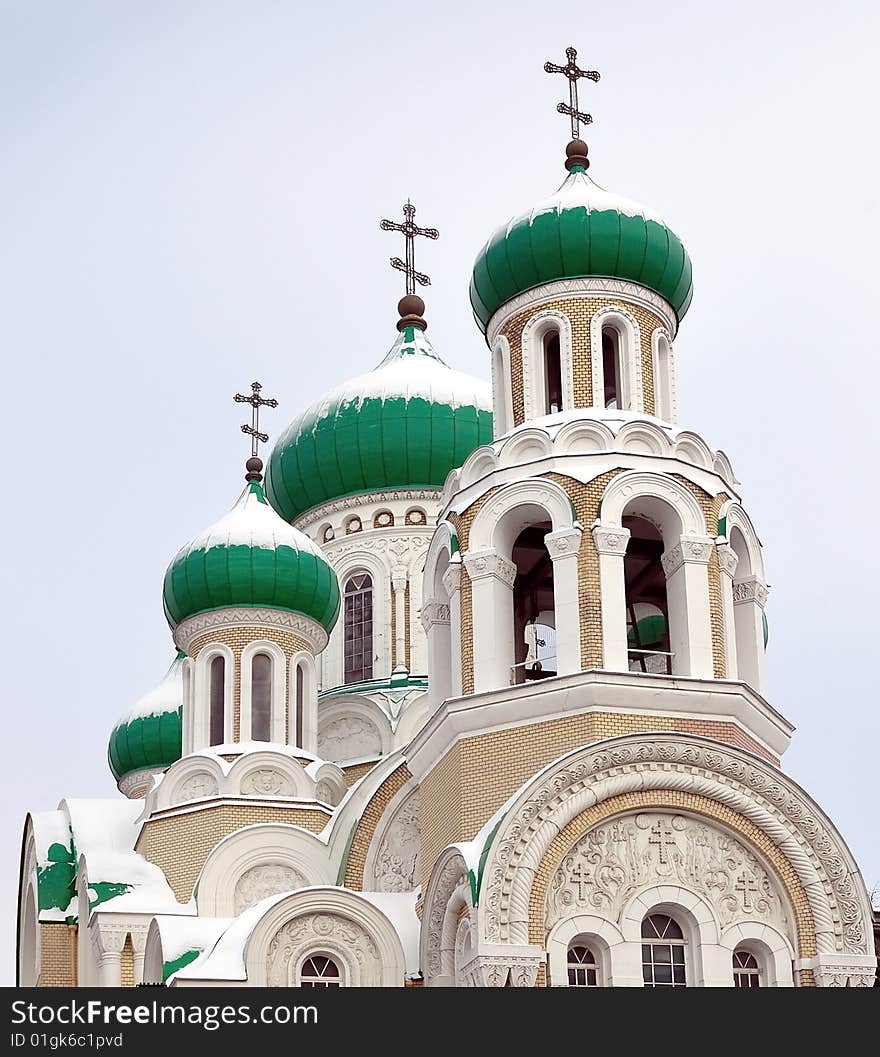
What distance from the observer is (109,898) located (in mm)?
17953

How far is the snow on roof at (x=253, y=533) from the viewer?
63.8 feet

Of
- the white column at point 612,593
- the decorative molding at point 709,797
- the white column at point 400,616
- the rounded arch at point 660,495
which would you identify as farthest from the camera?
the white column at point 400,616

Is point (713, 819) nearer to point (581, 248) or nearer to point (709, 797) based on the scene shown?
point (709, 797)

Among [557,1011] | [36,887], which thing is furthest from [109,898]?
[557,1011]

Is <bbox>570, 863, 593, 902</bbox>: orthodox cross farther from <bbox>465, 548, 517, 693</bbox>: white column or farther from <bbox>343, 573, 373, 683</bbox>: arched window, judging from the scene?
<bbox>343, 573, 373, 683</bbox>: arched window

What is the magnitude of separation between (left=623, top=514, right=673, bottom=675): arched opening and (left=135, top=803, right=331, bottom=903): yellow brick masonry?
3178 mm

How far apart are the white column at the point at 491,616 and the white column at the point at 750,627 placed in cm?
178

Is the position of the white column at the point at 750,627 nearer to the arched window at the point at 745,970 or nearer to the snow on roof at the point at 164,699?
the arched window at the point at 745,970

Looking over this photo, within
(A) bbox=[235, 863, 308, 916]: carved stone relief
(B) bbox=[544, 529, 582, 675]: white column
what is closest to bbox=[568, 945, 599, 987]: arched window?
(B) bbox=[544, 529, 582, 675]: white column

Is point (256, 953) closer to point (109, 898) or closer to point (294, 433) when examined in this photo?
point (109, 898)

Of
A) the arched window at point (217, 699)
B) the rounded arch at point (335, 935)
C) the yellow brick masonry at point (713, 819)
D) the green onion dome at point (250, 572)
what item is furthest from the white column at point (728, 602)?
the arched window at point (217, 699)

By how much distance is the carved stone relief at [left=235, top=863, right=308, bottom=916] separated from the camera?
17.7 meters

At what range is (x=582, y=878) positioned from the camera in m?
14.1

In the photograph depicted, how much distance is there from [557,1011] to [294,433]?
1180cm
